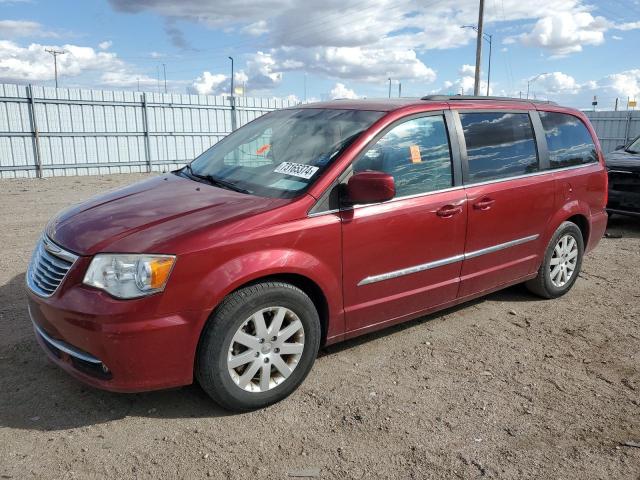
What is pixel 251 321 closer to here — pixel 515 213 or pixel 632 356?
pixel 515 213

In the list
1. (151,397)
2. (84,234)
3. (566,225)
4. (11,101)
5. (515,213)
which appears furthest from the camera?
(11,101)

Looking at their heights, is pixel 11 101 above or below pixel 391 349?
above

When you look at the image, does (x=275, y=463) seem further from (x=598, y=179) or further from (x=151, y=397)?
(x=598, y=179)

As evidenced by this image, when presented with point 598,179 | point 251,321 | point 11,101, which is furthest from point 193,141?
point 251,321

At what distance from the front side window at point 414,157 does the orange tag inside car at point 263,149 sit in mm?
811

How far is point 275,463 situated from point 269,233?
1205mm

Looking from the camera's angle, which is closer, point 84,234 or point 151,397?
point 84,234

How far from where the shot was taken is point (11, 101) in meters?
13.9

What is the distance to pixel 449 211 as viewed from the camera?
3820mm

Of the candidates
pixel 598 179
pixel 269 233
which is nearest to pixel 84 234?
pixel 269 233

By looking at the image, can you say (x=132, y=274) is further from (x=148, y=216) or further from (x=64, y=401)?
(x=64, y=401)

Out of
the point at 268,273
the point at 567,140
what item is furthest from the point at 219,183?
the point at 567,140

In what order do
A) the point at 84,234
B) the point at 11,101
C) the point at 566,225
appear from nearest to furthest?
the point at 84,234 → the point at 566,225 → the point at 11,101

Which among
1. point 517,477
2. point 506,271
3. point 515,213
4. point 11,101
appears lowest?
point 517,477
